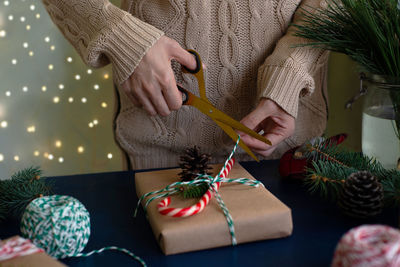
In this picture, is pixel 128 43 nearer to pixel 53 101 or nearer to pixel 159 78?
pixel 159 78

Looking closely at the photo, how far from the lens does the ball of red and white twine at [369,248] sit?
1.21 feet

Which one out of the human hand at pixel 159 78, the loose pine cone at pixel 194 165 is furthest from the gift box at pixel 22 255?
the human hand at pixel 159 78

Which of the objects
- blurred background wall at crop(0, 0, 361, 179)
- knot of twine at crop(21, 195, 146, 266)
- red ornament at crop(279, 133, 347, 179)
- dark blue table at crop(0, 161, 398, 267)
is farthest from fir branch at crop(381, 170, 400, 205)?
blurred background wall at crop(0, 0, 361, 179)

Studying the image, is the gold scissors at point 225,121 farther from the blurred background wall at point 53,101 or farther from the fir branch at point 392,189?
the blurred background wall at point 53,101

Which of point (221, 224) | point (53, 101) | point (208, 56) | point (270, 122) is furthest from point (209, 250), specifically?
point (53, 101)

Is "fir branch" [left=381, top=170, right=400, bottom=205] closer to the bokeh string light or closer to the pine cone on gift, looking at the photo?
the pine cone on gift

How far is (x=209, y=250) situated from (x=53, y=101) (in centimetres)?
110

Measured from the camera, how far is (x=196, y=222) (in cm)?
53

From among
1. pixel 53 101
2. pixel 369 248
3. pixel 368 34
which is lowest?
pixel 53 101

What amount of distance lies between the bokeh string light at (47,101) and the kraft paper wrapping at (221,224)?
3.23 ft

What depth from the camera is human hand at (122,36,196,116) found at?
0.73m

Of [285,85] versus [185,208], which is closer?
[185,208]

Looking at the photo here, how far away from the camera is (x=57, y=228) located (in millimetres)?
489

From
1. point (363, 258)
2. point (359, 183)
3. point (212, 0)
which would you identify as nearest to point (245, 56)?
point (212, 0)
